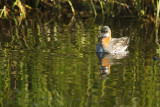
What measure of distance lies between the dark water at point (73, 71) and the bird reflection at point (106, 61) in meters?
0.03

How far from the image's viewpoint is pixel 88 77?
958 centimetres

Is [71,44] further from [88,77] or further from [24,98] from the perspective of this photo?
[24,98]

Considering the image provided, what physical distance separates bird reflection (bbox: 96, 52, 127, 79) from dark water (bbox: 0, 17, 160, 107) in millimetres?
28

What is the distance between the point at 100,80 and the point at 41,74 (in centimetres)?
144

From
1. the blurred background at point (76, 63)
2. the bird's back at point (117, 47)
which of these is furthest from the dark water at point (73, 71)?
the bird's back at point (117, 47)

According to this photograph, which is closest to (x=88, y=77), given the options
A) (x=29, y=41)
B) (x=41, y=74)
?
(x=41, y=74)

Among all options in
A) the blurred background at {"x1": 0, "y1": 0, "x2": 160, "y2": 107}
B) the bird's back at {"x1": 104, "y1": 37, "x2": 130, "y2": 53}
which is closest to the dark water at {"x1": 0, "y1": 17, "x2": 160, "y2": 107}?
the blurred background at {"x1": 0, "y1": 0, "x2": 160, "y2": 107}

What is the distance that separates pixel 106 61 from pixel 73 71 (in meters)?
1.56

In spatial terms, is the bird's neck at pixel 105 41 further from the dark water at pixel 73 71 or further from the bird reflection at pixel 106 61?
the dark water at pixel 73 71

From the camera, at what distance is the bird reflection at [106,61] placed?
10.1 m

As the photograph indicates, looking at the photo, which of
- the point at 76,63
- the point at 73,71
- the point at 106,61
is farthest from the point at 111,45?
the point at 73,71

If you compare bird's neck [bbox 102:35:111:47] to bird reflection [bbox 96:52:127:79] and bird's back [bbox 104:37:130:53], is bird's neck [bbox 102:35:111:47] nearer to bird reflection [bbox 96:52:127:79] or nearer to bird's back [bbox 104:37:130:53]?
bird's back [bbox 104:37:130:53]

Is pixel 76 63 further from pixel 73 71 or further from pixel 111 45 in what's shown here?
pixel 111 45

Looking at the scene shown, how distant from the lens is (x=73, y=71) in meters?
10.0
